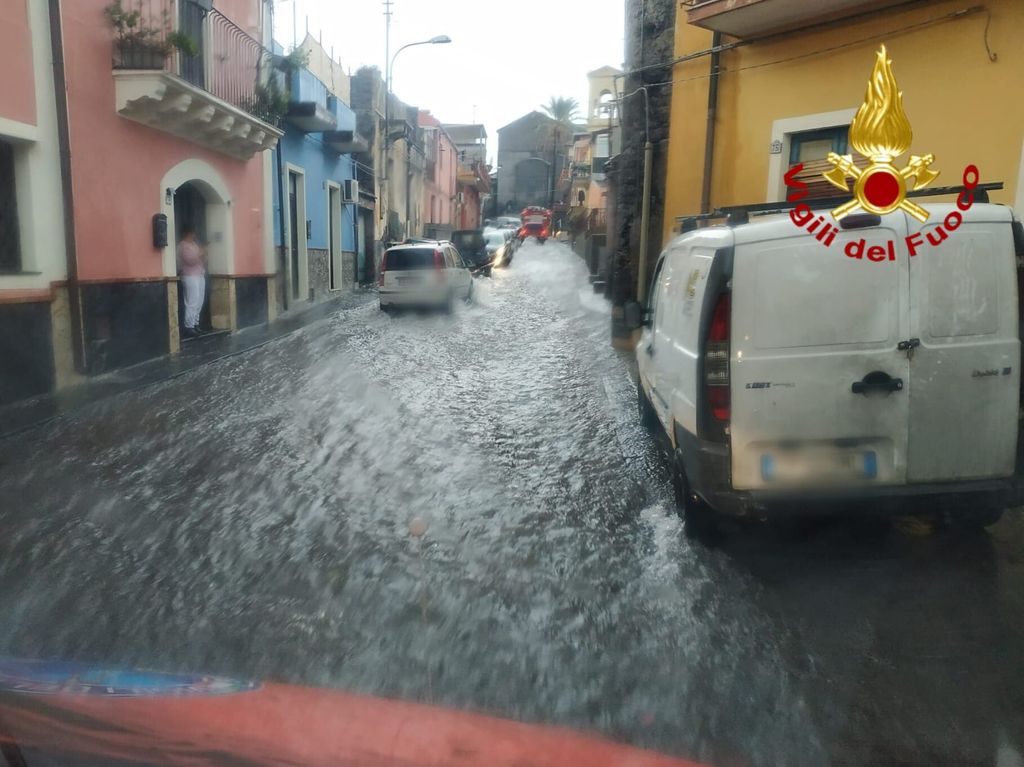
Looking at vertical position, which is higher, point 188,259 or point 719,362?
point 188,259

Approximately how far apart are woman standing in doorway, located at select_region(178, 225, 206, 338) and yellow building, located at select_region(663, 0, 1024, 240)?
7.47m

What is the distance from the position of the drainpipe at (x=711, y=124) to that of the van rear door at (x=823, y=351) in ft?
A: 23.1

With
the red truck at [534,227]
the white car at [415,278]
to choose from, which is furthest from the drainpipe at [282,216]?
the red truck at [534,227]

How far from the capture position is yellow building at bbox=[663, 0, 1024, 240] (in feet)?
25.1

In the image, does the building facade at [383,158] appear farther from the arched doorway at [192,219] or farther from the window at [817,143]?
the window at [817,143]

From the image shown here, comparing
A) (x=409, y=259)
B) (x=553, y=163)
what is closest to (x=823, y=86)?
(x=409, y=259)

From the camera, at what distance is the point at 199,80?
1249cm

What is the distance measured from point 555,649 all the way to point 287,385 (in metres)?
7.02

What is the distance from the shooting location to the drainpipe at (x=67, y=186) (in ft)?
29.7

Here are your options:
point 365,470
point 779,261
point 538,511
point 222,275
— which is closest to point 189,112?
point 222,275

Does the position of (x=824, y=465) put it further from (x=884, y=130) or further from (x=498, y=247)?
(x=498, y=247)

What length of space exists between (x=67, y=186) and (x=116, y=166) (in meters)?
1.28

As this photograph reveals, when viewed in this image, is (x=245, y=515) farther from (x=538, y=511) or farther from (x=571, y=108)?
(x=571, y=108)

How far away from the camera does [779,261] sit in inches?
165
